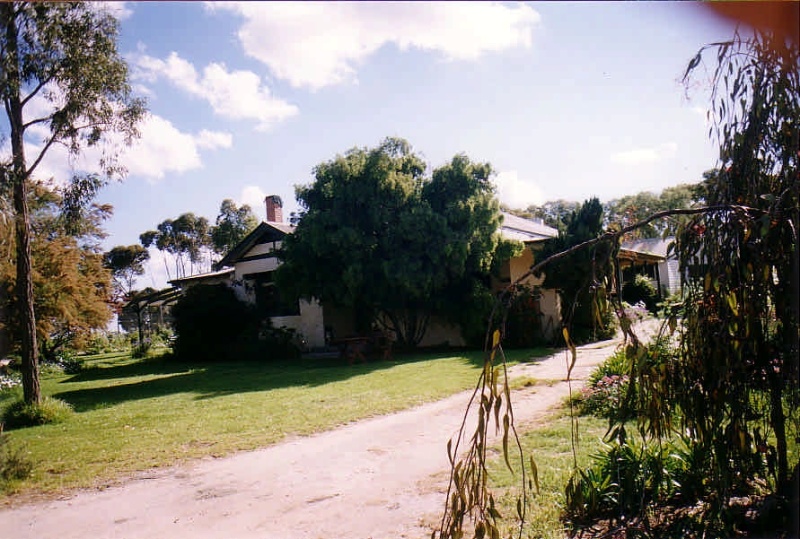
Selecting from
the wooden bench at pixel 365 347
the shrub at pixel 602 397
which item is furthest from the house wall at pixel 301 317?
the shrub at pixel 602 397

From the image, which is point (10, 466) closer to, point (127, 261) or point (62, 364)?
point (62, 364)

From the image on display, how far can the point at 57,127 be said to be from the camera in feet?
33.5

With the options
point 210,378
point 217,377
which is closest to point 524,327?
point 217,377

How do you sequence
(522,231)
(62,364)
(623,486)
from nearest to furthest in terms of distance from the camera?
(623,486), (62,364), (522,231)

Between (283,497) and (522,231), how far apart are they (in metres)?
17.4

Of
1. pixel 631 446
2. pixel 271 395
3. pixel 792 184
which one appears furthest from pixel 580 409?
pixel 271 395

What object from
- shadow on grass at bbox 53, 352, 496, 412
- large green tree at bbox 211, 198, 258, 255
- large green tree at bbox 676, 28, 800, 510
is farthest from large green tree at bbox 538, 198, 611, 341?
large green tree at bbox 211, 198, 258, 255

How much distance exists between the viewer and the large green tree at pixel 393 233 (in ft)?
54.6

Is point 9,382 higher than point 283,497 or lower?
higher

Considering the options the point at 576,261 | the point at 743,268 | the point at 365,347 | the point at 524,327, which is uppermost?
the point at 576,261

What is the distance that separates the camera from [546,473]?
5.20 meters

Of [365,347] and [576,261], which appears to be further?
[365,347]

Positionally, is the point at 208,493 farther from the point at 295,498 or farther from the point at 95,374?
→ the point at 95,374

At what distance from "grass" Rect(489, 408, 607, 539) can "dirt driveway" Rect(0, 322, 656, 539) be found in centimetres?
55
